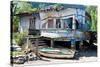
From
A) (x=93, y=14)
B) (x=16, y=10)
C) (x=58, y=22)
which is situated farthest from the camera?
(x=93, y=14)

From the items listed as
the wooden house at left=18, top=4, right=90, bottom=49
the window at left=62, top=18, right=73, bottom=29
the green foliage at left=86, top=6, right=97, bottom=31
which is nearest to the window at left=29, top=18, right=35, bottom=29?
the wooden house at left=18, top=4, right=90, bottom=49

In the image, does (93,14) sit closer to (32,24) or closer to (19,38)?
(32,24)

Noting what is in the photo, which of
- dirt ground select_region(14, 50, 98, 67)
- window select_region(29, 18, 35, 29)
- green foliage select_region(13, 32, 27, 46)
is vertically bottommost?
dirt ground select_region(14, 50, 98, 67)

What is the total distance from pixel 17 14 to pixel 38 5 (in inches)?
10.1

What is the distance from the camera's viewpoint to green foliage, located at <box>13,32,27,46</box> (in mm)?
2336

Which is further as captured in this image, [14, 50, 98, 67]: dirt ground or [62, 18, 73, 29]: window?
[62, 18, 73, 29]: window

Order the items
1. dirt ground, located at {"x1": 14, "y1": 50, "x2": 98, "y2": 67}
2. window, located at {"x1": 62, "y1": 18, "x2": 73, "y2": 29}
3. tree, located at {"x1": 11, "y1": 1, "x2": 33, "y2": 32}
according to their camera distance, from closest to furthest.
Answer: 1. tree, located at {"x1": 11, "y1": 1, "x2": 33, "y2": 32}
2. dirt ground, located at {"x1": 14, "y1": 50, "x2": 98, "y2": 67}
3. window, located at {"x1": 62, "y1": 18, "x2": 73, "y2": 29}

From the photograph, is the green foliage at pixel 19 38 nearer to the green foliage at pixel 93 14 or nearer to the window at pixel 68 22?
the window at pixel 68 22

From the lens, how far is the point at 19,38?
92.8 inches

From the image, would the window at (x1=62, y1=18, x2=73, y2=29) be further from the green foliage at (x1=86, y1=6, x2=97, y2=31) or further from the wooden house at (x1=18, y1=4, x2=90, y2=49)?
the green foliage at (x1=86, y1=6, x2=97, y2=31)

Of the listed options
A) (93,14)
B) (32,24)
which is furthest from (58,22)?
(93,14)

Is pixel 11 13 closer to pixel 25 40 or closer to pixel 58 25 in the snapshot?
pixel 25 40

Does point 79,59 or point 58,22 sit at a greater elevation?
point 58,22

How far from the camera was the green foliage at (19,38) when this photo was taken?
92.0 inches
